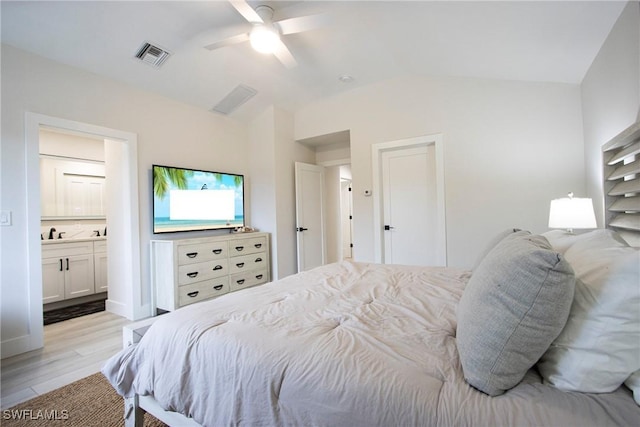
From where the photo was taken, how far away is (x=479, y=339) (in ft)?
2.70

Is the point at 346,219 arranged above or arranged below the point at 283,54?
below

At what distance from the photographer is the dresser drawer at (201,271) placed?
3.26 m

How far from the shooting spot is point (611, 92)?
2084 millimetres

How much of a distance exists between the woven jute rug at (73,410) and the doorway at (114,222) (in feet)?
3.45

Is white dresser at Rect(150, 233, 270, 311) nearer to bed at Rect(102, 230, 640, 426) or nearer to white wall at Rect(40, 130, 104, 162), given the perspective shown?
bed at Rect(102, 230, 640, 426)

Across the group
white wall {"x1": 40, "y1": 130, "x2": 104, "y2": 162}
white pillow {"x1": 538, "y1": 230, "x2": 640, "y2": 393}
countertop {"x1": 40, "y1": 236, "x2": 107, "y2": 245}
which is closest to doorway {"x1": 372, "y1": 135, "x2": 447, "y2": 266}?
white pillow {"x1": 538, "y1": 230, "x2": 640, "y2": 393}

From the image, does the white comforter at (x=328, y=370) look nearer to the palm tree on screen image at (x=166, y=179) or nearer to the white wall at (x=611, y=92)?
the white wall at (x=611, y=92)

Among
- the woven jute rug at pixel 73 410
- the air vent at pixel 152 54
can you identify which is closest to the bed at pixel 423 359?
the woven jute rug at pixel 73 410

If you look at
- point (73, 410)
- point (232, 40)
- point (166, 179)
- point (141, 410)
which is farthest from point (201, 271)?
point (232, 40)

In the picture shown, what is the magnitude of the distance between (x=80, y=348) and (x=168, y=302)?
0.82 m

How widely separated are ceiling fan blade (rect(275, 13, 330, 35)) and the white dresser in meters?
2.34

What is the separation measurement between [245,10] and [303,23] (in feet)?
1.43

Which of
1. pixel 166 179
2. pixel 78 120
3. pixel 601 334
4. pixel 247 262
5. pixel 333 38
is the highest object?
pixel 333 38

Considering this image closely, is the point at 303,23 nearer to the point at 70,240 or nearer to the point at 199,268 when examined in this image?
the point at 199,268
